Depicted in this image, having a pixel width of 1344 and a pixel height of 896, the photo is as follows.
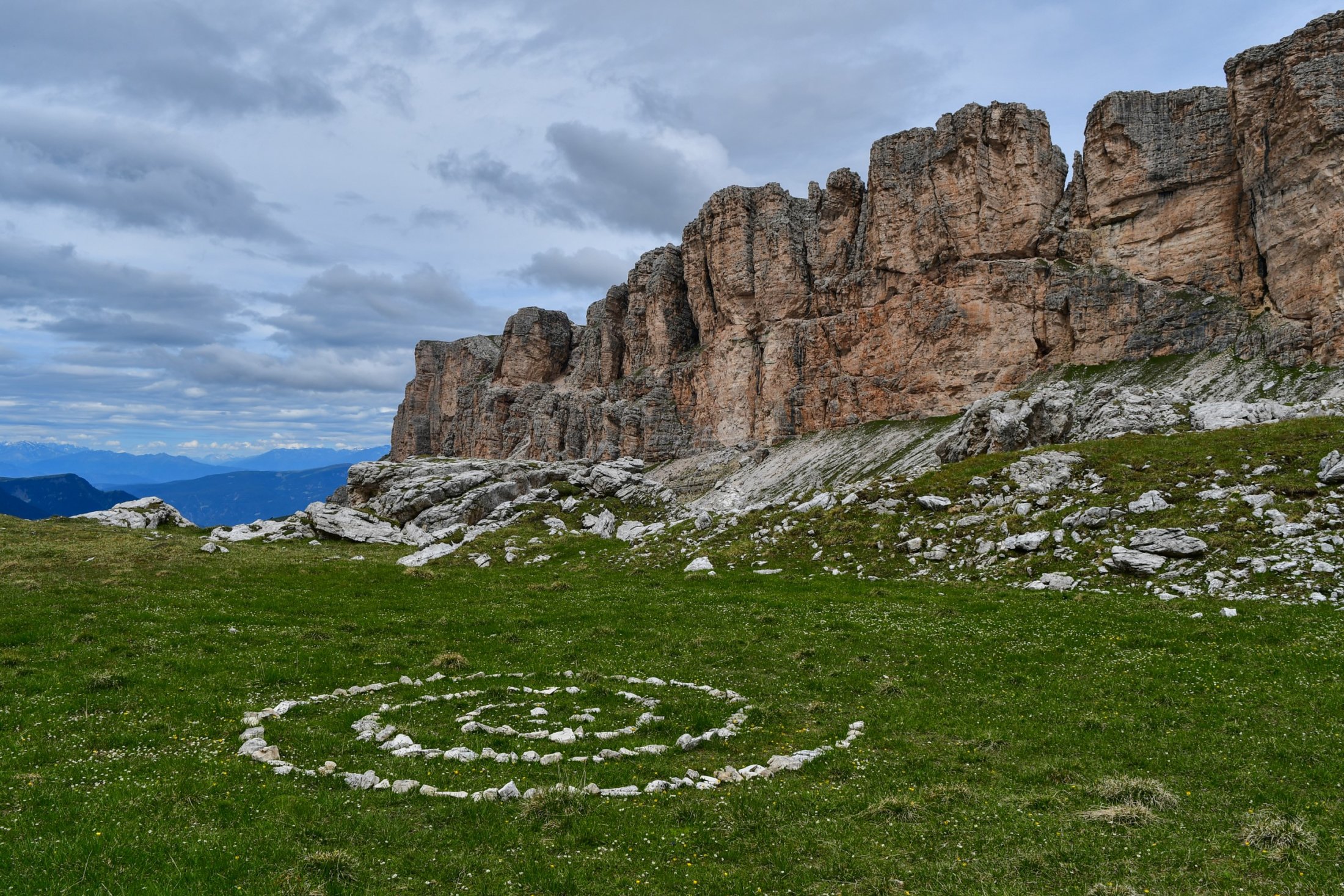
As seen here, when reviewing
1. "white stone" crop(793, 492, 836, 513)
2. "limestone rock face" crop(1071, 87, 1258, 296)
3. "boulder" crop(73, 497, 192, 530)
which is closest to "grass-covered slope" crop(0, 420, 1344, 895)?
"white stone" crop(793, 492, 836, 513)

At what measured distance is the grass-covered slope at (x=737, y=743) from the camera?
→ 397 inches

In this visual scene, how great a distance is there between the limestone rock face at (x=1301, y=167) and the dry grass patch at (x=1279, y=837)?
94096 millimetres

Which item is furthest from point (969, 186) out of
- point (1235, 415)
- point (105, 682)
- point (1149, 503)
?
point (105, 682)

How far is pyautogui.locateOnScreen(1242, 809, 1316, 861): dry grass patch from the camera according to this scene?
9.88 m

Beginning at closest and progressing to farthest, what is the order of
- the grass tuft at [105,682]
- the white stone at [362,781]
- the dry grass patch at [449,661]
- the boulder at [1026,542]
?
1. the white stone at [362,781]
2. the grass tuft at [105,682]
3. the dry grass patch at [449,661]
4. the boulder at [1026,542]

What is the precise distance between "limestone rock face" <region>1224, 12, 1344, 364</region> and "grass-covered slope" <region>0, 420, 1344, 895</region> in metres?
70.3

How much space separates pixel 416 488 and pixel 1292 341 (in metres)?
110

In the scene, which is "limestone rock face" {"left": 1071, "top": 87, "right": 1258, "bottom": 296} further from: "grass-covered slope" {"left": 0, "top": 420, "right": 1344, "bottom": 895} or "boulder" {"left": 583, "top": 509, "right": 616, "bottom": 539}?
"boulder" {"left": 583, "top": 509, "right": 616, "bottom": 539}

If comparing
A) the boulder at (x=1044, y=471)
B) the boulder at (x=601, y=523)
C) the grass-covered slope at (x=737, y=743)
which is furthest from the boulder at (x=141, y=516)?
the boulder at (x=1044, y=471)

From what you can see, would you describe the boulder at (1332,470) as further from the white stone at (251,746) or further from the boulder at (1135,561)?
Result: the white stone at (251,746)

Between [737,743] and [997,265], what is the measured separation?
390 ft

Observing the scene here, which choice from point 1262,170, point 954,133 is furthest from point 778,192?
point 1262,170

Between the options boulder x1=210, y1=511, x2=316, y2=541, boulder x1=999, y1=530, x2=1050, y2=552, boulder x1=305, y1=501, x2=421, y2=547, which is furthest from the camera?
boulder x1=305, y1=501, x2=421, y2=547

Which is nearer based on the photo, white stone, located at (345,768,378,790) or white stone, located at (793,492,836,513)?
white stone, located at (345,768,378,790)
